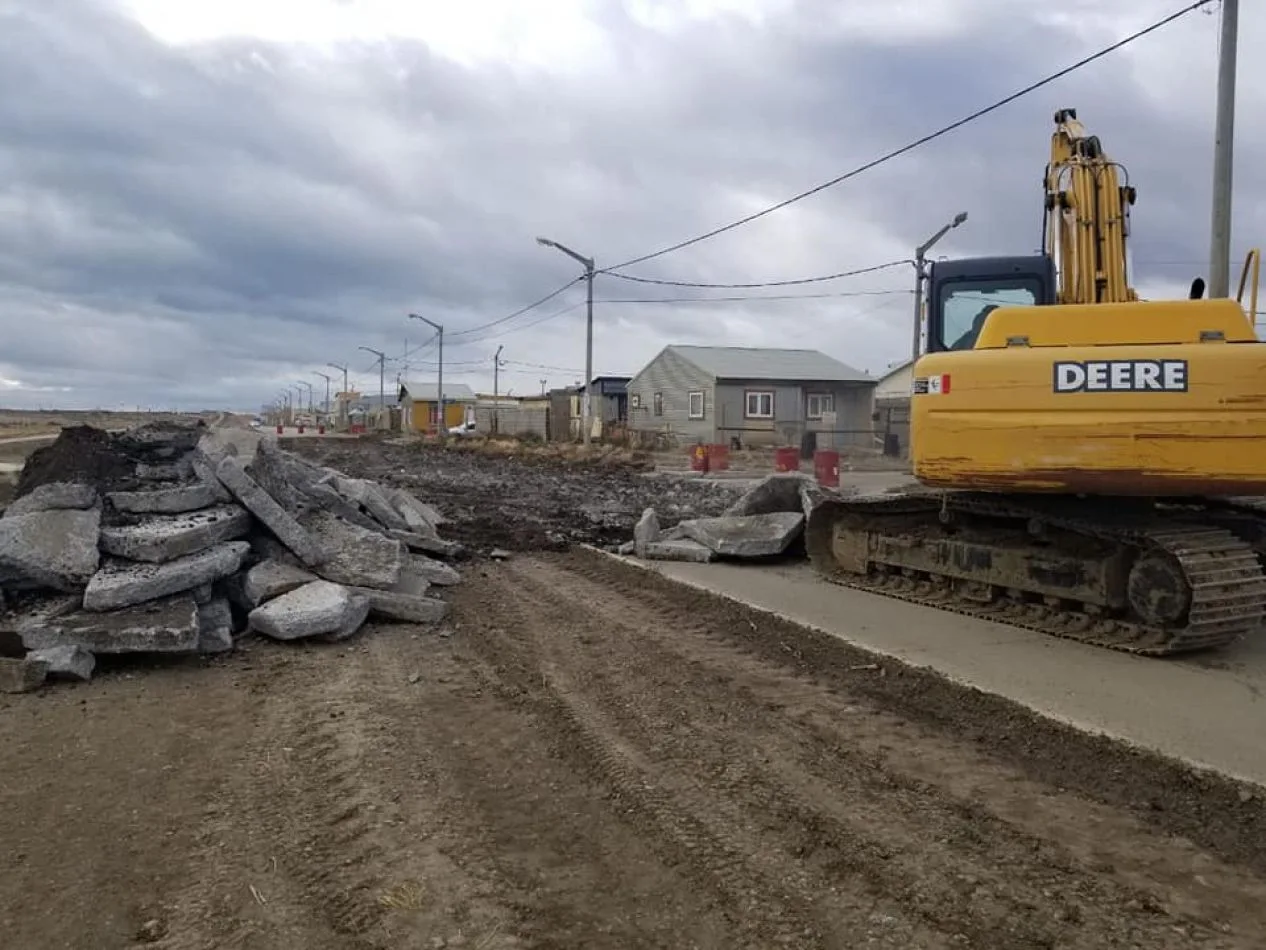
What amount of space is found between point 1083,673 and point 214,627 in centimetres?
606

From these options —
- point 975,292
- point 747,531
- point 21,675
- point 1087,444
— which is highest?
point 975,292

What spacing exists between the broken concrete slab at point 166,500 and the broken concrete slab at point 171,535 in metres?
0.07

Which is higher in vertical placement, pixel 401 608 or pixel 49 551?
pixel 49 551

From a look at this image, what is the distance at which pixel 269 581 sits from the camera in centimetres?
771

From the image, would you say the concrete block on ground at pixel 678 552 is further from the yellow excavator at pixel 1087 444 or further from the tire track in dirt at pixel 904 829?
the tire track in dirt at pixel 904 829

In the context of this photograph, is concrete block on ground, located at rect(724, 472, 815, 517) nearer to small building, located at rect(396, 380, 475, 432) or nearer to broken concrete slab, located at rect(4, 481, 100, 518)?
broken concrete slab, located at rect(4, 481, 100, 518)

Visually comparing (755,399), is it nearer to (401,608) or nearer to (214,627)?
(401,608)

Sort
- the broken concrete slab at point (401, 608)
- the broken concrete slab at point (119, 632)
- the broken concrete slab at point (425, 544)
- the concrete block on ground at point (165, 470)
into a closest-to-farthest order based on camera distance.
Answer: the broken concrete slab at point (119, 632) < the broken concrete slab at point (401, 608) < the concrete block on ground at point (165, 470) < the broken concrete slab at point (425, 544)

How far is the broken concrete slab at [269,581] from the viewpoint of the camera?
7570 millimetres

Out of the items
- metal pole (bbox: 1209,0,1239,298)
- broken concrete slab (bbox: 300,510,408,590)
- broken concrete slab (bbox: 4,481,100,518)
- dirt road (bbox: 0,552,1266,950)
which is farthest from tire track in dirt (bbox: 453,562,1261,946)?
metal pole (bbox: 1209,0,1239,298)

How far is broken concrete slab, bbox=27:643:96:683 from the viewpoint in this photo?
20.2 ft

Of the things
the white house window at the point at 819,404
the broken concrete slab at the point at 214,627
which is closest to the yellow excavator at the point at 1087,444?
the broken concrete slab at the point at 214,627

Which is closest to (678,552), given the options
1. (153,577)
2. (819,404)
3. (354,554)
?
(354,554)

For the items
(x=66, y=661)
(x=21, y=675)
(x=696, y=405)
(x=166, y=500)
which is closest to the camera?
(x=21, y=675)
